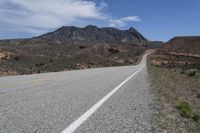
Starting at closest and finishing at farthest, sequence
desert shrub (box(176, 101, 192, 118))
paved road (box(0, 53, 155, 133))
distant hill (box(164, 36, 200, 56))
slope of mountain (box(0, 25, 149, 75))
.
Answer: paved road (box(0, 53, 155, 133)) < desert shrub (box(176, 101, 192, 118)) < slope of mountain (box(0, 25, 149, 75)) < distant hill (box(164, 36, 200, 56))

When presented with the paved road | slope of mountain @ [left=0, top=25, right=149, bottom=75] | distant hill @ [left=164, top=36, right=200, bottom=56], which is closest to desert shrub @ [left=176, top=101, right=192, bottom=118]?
the paved road

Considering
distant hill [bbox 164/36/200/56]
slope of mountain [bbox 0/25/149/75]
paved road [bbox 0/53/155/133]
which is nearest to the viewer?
paved road [bbox 0/53/155/133]

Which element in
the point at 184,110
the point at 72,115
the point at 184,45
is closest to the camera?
the point at 72,115

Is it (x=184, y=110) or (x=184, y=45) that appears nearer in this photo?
(x=184, y=110)

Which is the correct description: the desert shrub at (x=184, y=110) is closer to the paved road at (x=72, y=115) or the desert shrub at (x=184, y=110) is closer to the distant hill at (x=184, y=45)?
the paved road at (x=72, y=115)

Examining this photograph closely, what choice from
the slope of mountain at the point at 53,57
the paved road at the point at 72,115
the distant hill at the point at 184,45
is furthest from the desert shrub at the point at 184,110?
the distant hill at the point at 184,45

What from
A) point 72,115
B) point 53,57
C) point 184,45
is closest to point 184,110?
point 72,115

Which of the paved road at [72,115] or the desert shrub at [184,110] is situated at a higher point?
the paved road at [72,115]

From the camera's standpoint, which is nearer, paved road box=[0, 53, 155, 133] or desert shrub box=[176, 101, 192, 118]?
paved road box=[0, 53, 155, 133]

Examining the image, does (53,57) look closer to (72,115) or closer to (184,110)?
(184,110)

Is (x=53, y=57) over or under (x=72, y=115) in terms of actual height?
under

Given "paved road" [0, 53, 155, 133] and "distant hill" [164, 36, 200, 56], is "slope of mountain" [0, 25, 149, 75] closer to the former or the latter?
"paved road" [0, 53, 155, 133]

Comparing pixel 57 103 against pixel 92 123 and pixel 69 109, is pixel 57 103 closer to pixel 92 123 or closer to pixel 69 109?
pixel 69 109

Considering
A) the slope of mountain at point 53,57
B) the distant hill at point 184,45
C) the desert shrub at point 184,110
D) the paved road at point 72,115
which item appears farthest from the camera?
the distant hill at point 184,45
